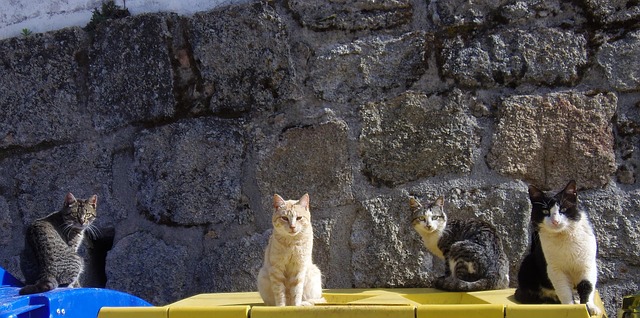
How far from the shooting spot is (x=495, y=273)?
247cm

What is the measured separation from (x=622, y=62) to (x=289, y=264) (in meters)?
1.34

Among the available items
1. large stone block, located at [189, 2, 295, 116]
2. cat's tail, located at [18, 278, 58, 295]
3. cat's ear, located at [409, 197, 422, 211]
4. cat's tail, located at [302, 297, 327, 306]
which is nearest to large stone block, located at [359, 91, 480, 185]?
cat's ear, located at [409, 197, 422, 211]

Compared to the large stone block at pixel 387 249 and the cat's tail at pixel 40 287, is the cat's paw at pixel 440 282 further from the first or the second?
the cat's tail at pixel 40 287

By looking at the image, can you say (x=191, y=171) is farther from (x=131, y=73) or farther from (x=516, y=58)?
(x=516, y=58)

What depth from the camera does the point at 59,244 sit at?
2725 mm

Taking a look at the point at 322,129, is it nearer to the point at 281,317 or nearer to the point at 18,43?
the point at 281,317

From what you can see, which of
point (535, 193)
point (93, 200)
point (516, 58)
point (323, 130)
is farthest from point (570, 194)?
point (93, 200)

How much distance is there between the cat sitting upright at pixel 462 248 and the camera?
2.46m

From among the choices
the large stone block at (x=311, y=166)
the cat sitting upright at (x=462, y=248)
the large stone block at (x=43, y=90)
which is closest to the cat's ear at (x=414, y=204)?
the cat sitting upright at (x=462, y=248)

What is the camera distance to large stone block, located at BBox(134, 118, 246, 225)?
9.41 ft

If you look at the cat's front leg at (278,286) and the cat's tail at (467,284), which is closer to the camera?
the cat's front leg at (278,286)

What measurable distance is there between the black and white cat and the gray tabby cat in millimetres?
1530

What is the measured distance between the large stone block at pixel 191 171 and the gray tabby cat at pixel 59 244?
24 centimetres

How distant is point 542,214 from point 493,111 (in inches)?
24.8
